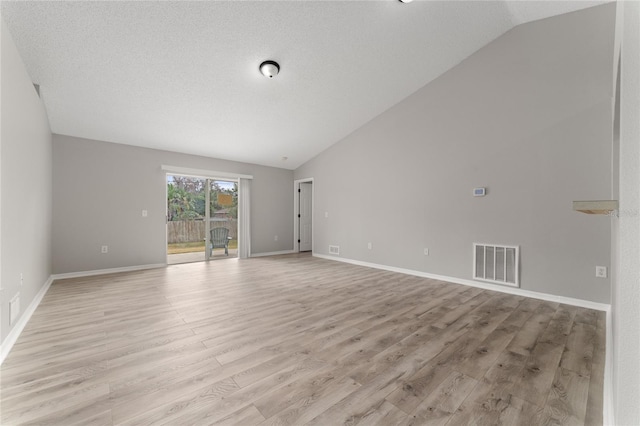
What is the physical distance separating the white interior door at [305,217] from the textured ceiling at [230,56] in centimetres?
289

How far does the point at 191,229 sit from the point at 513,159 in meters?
6.82

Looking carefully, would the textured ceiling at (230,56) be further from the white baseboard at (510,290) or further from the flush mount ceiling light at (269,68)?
the white baseboard at (510,290)

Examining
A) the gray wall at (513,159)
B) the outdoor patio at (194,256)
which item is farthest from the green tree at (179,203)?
the gray wall at (513,159)

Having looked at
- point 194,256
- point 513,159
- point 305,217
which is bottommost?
point 194,256

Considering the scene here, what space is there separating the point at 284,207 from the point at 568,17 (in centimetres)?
636

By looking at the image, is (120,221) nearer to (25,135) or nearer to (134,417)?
(25,135)

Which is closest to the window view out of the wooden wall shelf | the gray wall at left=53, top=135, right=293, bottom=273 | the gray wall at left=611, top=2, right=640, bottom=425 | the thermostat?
the gray wall at left=53, top=135, right=293, bottom=273

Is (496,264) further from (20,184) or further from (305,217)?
(20,184)

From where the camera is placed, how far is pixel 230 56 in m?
3.42

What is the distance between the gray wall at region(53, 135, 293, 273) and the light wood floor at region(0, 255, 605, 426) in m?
1.25

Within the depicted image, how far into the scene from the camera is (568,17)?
11.1 ft

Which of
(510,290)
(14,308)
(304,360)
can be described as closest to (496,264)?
(510,290)

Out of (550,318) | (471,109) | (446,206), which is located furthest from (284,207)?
(550,318)

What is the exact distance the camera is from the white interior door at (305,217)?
7923 mm
